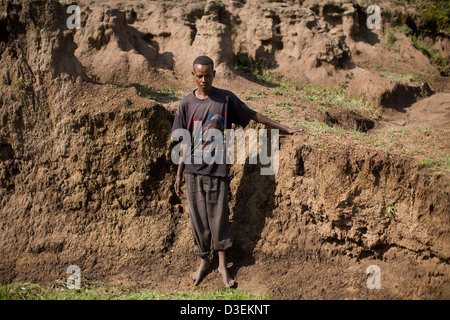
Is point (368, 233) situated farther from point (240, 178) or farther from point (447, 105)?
point (447, 105)

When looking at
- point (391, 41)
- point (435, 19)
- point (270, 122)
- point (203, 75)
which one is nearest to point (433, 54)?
point (435, 19)

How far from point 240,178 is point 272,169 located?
38 cm

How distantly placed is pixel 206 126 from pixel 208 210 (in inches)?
32.0

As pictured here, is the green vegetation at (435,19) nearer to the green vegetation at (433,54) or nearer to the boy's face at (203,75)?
the green vegetation at (433,54)

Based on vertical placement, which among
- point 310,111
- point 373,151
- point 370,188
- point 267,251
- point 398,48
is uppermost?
point 398,48

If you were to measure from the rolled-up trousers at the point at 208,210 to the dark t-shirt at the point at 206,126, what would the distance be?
0.11 m

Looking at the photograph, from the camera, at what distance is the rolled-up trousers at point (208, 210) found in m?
4.14

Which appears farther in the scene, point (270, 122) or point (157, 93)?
point (157, 93)

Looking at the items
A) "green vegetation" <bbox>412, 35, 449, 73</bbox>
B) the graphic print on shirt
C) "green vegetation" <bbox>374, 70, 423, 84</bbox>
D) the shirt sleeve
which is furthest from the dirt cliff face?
"green vegetation" <bbox>412, 35, 449, 73</bbox>

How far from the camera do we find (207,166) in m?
4.07

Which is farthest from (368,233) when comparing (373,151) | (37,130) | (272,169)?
(37,130)

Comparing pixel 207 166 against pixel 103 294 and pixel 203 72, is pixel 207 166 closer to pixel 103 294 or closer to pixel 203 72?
pixel 203 72

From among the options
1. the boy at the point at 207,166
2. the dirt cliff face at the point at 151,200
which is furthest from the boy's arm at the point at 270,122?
the dirt cliff face at the point at 151,200

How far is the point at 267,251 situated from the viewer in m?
4.57
